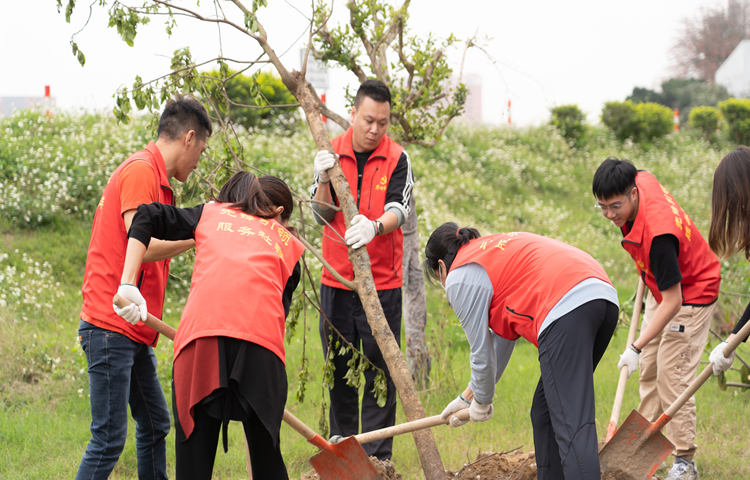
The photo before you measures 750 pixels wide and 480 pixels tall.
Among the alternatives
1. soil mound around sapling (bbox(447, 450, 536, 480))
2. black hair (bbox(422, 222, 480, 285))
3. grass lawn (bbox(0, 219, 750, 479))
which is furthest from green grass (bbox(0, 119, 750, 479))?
black hair (bbox(422, 222, 480, 285))

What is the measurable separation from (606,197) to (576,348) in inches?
44.1

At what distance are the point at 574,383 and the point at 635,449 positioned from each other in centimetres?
127

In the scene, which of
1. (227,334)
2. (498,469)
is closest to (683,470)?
(498,469)

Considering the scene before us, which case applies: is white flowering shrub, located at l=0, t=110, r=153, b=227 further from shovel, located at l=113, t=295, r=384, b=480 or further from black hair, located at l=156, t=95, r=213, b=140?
shovel, located at l=113, t=295, r=384, b=480

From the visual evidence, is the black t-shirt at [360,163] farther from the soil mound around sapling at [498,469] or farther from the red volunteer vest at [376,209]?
the soil mound around sapling at [498,469]

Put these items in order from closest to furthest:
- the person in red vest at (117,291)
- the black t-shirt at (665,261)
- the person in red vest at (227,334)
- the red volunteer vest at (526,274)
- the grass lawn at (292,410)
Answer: the person in red vest at (227,334), the red volunteer vest at (526,274), the person in red vest at (117,291), the black t-shirt at (665,261), the grass lawn at (292,410)

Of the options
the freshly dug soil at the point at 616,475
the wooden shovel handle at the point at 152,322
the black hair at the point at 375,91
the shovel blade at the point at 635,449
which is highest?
the black hair at the point at 375,91

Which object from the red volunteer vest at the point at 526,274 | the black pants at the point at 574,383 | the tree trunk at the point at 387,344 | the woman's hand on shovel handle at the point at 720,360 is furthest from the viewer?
the tree trunk at the point at 387,344

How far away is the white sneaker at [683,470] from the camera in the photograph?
11.3ft

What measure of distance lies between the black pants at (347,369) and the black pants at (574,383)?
130 centimetres

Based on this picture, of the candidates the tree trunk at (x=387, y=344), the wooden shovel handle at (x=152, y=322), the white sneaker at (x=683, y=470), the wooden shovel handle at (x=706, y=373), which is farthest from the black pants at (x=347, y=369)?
the white sneaker at (x=683, y=470)

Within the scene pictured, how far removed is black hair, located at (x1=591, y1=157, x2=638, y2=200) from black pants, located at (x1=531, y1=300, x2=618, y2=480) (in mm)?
878

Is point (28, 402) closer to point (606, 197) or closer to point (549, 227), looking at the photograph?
point (606, 197)

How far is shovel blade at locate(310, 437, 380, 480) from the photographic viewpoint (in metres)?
2.97
